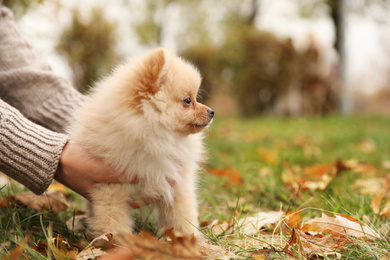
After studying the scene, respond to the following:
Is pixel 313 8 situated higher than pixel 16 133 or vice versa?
pixel 313 8

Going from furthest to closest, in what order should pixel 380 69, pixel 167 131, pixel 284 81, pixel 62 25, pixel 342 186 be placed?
pixel 380 69 → pixel 284 81 → pixel 62 25 → pixel 342 186 → pixel 167 131

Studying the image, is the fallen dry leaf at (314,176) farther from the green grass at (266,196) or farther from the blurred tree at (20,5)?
the blurred tree at (20,5)

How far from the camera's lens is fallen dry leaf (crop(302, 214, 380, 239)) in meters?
1.47

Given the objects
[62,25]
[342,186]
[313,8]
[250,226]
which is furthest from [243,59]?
[250,226]

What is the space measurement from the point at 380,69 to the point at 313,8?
5.52m

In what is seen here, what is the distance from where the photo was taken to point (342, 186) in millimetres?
2490

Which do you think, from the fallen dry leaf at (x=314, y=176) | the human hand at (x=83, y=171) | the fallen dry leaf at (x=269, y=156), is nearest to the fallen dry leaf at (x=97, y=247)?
the human hand at (x=83, y=171)

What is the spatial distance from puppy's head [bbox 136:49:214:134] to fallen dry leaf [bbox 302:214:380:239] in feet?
2.19

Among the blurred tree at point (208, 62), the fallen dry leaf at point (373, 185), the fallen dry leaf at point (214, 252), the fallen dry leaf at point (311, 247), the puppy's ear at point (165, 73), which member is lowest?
the blurred tree at point (208, 62)

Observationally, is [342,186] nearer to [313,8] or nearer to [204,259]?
[204,259]

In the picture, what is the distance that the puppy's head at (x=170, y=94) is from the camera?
152 centimetres

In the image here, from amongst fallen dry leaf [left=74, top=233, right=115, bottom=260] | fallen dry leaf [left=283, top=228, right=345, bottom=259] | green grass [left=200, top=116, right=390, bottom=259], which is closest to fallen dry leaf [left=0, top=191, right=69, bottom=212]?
fallen dry leaf [left=74, top=233, right=115, bottom=260]

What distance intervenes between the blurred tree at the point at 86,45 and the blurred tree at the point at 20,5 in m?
4.62

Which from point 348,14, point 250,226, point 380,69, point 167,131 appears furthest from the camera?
point 380,69
